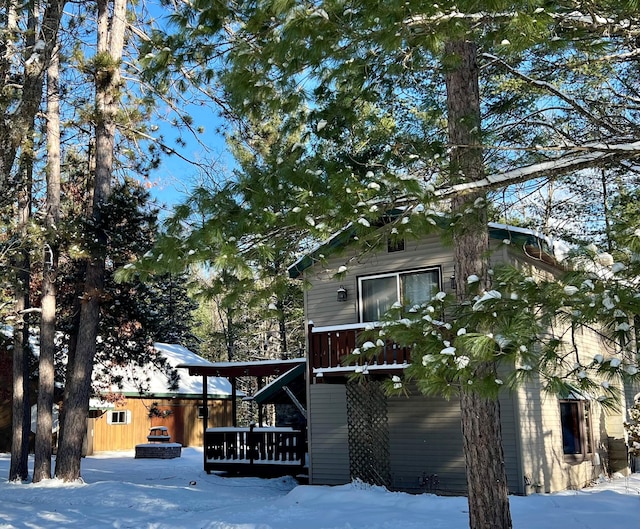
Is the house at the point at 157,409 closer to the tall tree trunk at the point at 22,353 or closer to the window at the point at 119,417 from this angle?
the window at the point at 119,417

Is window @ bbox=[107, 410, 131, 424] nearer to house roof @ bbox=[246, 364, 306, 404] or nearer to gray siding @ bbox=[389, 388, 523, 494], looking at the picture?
house roof @ bbox=[246, 364, 306, 404]

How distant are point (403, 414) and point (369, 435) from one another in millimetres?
807

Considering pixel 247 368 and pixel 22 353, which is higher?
pixel 22 353

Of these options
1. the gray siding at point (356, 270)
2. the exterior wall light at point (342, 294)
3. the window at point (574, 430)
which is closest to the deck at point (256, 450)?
the gray siding at point (356, 270)

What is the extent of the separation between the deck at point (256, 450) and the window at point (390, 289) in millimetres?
4112

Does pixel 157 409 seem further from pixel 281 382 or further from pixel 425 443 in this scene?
pixel 425 443

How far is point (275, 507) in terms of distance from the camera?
1144cm

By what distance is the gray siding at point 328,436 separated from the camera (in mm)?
13742

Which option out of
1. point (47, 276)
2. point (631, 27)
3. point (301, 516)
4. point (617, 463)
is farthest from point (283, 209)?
point (617, 463)

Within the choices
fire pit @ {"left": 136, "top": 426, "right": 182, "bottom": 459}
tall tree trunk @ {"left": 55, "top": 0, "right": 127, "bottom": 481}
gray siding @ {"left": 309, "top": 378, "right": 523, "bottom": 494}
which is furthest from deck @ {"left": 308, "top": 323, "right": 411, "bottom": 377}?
fire pit @ {"left": 136, "top": 426, "right": 182, "bottom": 459}

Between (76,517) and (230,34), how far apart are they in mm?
7917

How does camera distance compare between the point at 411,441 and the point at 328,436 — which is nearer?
the point at 411,441

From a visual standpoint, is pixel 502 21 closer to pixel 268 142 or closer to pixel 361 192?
pixel 361 192

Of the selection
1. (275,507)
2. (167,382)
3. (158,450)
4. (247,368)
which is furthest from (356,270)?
(167,382)
